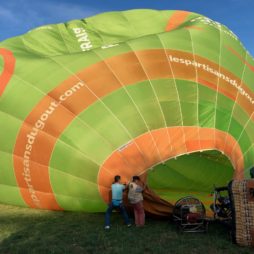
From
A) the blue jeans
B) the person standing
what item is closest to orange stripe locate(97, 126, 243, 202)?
the person standing

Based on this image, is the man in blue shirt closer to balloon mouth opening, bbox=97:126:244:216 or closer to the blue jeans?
the blue jeans

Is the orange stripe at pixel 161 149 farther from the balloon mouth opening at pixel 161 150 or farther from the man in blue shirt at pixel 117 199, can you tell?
the man in blue shirt at pixel 117 199

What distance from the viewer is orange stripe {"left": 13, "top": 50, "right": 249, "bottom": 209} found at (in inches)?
351

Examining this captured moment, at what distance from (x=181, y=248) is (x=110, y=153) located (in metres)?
2.35

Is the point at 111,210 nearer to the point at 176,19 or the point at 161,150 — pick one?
the point at 161,150

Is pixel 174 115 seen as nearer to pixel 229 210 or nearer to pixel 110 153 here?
pixel 110 153

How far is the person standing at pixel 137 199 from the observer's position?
27.0 feet

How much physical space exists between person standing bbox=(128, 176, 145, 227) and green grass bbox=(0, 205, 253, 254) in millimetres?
192

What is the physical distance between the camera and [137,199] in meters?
8.29

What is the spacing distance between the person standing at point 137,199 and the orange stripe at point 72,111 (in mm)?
387

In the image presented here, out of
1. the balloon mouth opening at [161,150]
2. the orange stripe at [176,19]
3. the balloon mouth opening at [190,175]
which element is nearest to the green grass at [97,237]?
the balloon mouth opening at [161,150]

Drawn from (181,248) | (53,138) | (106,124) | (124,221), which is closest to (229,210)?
(181,248)

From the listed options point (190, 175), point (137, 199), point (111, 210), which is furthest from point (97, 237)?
point (190, 175)

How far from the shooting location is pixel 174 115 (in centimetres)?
912
